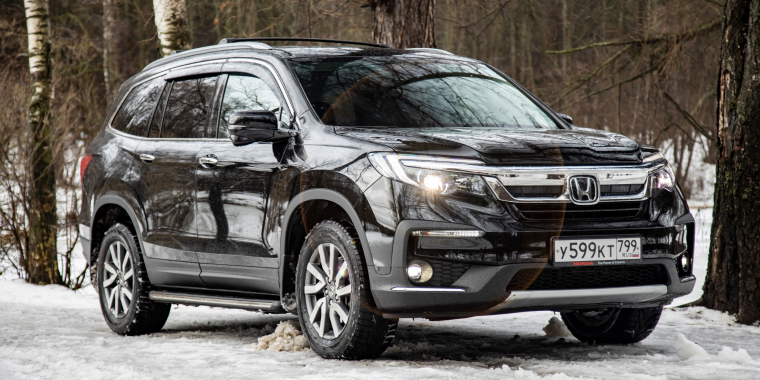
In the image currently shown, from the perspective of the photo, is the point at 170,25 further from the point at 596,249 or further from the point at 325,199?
the point at 596,249

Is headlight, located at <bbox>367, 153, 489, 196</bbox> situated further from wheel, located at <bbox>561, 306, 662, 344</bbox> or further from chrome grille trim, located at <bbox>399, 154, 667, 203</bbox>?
wheel, located at <bbox>561, 306, 662, 344</bbox>

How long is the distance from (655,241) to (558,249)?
2.10 feet

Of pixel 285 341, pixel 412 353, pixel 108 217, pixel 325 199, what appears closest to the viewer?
pixel 325 199

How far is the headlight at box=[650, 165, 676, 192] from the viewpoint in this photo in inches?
189

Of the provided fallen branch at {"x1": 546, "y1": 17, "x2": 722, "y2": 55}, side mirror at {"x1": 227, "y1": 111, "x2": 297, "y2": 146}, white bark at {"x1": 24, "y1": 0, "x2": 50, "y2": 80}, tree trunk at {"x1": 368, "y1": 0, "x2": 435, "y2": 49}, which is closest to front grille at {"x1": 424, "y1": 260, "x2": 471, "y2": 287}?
side mirror at {"x1": 227, "y1": 111, "x2": 297, "y2": 146}

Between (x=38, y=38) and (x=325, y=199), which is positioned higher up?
(x=38, y=38)

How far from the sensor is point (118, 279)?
6.88 meters

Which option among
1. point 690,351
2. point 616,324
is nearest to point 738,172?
point 616,324

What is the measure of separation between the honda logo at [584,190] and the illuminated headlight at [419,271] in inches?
31.7

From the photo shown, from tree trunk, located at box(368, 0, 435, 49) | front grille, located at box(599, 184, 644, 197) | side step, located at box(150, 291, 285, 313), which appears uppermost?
tree trunk, located at box(368, 0, 435, 49)

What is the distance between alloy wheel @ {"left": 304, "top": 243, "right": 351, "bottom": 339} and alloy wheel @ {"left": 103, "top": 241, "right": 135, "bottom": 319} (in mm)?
2176

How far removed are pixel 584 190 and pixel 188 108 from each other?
3053 millimetres

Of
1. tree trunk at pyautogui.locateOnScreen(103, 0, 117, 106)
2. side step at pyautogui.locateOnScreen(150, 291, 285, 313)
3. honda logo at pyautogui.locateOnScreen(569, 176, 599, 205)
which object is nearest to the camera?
honda logo at pyautogui.locateOnScreen(569, 176, 599, 205)

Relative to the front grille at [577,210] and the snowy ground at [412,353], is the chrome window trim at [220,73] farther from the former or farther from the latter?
Result: the front grille at [577,210]
